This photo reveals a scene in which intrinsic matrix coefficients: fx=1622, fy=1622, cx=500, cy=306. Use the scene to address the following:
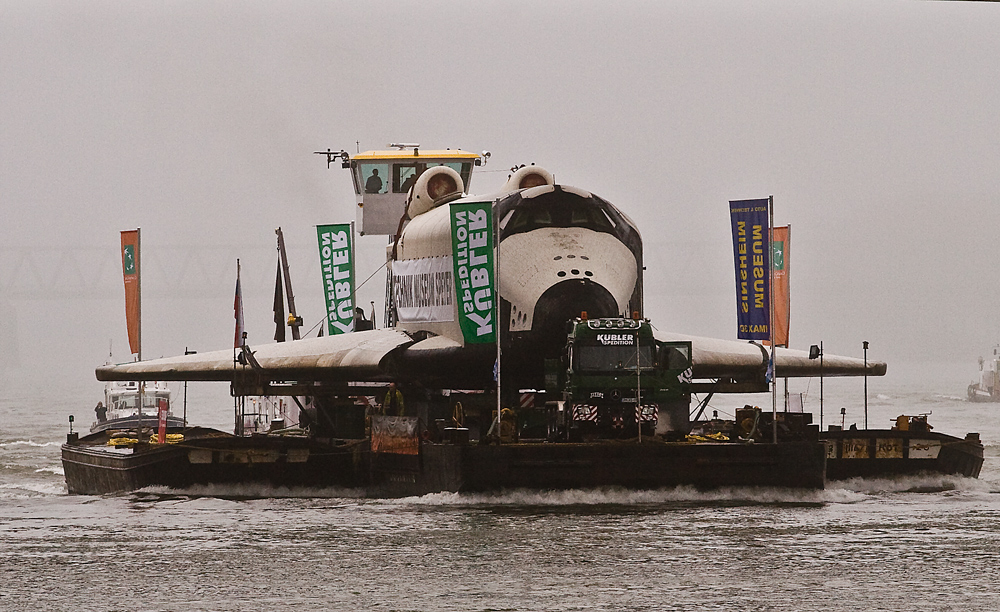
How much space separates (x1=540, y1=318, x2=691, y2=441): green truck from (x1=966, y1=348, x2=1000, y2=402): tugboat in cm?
8960

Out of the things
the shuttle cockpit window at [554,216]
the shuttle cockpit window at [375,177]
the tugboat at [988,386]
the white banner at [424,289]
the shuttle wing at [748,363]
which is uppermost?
the shuttle cockpit window at [375,177]

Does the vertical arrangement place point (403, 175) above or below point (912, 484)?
above

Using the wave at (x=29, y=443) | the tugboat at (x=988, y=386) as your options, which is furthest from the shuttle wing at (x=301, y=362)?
the tugboat at (x=988, y=386)

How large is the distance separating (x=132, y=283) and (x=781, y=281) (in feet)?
58.8

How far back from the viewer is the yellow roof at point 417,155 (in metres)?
48.5

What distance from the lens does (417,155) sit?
48.5m

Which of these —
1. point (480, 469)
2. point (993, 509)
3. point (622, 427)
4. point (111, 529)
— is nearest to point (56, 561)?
point (111, 529)

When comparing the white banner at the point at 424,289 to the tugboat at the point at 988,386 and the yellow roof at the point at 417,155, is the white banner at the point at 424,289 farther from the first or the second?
the tugboat at the point at 988,386

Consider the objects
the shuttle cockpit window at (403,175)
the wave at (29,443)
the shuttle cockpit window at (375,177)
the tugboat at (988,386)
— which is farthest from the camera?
the tugboat at (988,386)

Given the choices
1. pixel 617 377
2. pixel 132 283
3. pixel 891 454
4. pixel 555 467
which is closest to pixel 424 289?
pixel 617 377

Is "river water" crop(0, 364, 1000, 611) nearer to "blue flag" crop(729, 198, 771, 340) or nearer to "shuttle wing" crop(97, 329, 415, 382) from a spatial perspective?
"shuttle wing" crop(97, 329, 415, 382)

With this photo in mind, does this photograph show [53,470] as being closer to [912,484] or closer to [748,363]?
[748,363]

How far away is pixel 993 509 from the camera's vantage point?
98.7 feet

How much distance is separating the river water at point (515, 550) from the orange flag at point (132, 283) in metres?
8.85
